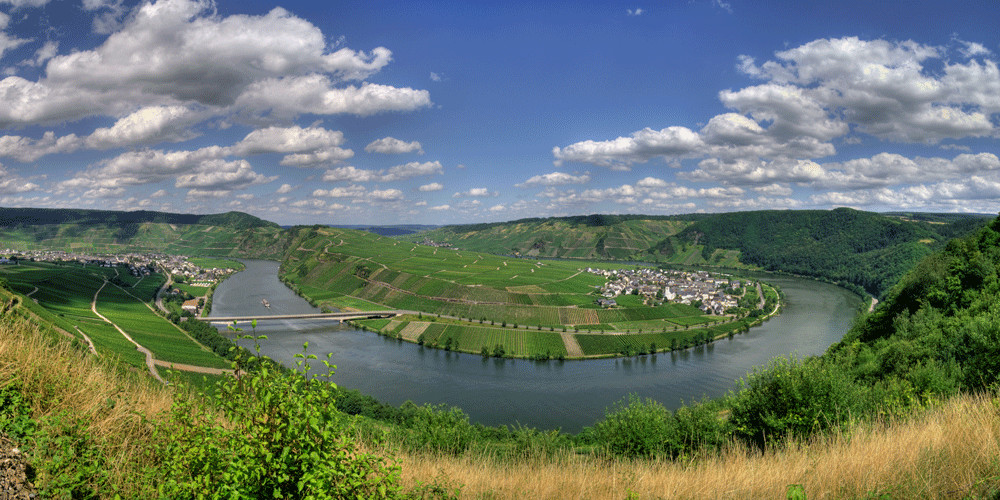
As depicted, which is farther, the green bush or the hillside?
the green bush

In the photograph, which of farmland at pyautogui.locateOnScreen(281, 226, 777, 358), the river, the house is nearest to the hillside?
the river

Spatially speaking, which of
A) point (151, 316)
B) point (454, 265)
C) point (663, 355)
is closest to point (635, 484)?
point (663, 355)

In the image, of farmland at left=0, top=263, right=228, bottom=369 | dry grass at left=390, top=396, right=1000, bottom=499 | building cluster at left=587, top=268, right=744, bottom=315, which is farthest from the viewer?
building cluster at left=587, top=268, right=744, bottom=315

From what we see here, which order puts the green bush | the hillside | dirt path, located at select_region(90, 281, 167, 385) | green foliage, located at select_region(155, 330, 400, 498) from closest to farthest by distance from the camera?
green foliage, located at select_region(155, 330, 400, 498) < the hillside < the green bush < dirt path, located at select_region(90, 281, 167, 385)

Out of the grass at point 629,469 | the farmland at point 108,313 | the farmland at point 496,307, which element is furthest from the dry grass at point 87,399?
the farmland at point 496,307

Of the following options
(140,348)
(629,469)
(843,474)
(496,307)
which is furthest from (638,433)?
(496,307)

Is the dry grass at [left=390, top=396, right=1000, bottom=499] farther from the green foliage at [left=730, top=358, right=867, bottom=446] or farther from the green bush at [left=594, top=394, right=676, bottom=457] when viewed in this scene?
the green bush at [left=594, top=394, right=676, bottom=457]

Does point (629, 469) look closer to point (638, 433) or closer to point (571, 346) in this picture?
point (638, 433)
